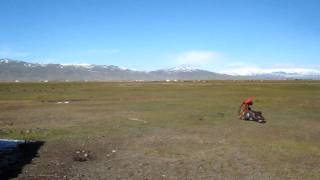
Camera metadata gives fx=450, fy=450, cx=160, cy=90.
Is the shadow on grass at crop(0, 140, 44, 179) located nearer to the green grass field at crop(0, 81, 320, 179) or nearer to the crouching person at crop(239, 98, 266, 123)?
the green grass field at crop(0, 81, 320, 179)

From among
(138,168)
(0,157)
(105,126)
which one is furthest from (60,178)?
(105,126)

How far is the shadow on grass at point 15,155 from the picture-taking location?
51.9ft

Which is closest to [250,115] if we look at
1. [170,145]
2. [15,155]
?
[170,145]

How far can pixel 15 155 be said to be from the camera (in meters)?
18.8

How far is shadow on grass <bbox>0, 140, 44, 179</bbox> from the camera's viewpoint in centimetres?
1581

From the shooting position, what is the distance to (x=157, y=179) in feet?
50.2

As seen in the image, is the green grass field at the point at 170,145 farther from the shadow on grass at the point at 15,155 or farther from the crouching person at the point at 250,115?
the crouching person at the point at 250,115

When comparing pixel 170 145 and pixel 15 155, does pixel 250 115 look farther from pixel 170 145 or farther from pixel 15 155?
pixel 15 155

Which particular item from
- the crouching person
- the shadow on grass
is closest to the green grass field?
the shadow on grass

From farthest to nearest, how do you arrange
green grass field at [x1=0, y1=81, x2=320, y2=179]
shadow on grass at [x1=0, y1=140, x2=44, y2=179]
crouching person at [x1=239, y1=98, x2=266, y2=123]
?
crouching person at [x1=239, y1=98, x2=266, y2=123]
green grass field at [x1=0, y1=81, x2=320, y2=179]
shadow on grass at [x1=0, y1=140, x2=44, y2=179]

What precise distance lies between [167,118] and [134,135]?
9293 millimetres

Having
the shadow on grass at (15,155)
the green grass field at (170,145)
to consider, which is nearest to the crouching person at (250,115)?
the green grass field at (170,145)

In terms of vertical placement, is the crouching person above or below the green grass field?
above

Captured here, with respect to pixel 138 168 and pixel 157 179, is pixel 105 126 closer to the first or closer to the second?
pixel 138 168
